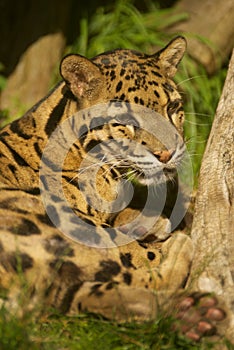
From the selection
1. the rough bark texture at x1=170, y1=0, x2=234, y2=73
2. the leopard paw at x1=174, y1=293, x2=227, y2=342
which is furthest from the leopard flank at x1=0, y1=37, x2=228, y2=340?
the rough bark texture at x1=170, y1=0, x2=234, y2=73

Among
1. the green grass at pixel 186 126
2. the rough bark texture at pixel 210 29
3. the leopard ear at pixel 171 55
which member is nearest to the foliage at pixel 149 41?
the green grass at pixel 186 126

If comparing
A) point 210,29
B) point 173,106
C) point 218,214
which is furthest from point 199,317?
point 210,29

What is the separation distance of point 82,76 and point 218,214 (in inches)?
61.1

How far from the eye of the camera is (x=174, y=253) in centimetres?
459

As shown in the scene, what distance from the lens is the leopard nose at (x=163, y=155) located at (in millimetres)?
5164

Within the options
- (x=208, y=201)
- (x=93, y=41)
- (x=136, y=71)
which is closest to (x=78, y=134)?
(x=136, y=71)

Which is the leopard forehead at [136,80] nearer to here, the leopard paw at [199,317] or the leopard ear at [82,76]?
the leopard ear at [82,76]

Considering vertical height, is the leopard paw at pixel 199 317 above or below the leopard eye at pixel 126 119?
below

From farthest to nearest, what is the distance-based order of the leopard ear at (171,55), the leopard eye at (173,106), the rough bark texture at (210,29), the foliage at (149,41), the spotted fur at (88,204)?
the rough bark texture at (210,29), the foliage at (149,41), the leopard ear at (171,55), the leopard eye at (173,106), the spotted fur at (88,204)

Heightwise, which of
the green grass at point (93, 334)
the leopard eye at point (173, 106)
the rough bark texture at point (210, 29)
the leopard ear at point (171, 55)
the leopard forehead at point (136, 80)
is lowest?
the green grass at point (93, 334)

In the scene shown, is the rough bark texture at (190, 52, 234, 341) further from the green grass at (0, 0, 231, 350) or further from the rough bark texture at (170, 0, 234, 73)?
the rough bark texture at (170, 0, 234, 73)

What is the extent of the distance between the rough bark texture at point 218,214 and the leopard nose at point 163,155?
11.5 inches

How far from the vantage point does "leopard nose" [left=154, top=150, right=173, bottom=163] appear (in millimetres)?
5164

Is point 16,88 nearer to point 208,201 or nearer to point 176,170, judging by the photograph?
point 176,170
